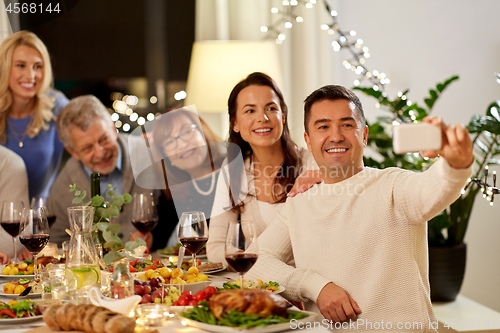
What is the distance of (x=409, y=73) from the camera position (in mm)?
3145

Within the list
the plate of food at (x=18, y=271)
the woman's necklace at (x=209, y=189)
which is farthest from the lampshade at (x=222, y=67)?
the plate of food at (x=18, y=271)

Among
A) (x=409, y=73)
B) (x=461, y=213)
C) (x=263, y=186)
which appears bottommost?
(x=461, y=213)

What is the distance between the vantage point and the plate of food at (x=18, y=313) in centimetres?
103

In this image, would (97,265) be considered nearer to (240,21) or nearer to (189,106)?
(189,106)

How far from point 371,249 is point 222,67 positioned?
1792 millimetres

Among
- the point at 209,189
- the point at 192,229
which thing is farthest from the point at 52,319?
the point at 209,189

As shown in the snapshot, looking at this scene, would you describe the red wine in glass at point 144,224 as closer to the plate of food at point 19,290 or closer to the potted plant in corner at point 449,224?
the plate of food at point 19,290

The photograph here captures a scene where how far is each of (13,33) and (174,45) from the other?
1.07 meters

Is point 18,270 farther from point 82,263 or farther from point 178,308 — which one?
point 178,308

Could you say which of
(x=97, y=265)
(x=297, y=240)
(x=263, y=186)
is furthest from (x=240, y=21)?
(x=97, y=265)

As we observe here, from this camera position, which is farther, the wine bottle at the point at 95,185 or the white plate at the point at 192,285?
the wine bottle at the point at 95,185

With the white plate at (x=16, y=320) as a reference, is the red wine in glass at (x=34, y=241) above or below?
above

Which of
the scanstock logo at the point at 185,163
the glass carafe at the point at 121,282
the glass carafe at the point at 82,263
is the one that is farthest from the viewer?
the scanstock logo at the point at 185,163

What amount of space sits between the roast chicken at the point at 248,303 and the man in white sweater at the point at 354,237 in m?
0.40
